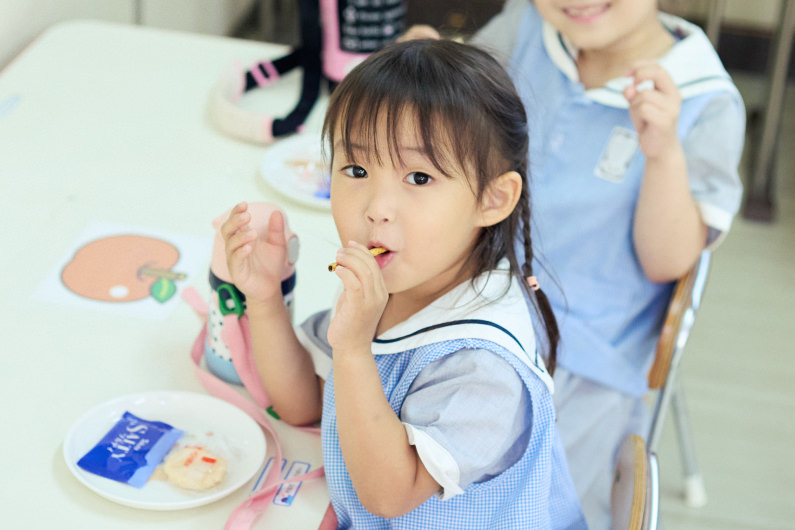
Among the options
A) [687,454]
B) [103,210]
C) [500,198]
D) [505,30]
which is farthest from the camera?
[687,454]

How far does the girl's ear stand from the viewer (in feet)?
2.54

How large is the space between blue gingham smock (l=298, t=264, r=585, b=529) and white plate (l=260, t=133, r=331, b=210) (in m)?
0.45

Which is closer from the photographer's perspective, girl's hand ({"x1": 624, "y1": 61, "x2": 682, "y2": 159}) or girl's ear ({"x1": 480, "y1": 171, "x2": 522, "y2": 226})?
girl's ear ({"x1": 480, "y1": 171, "x2": 522, "y2": 226})

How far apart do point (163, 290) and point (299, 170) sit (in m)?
0.34

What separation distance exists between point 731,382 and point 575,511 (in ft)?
4.48

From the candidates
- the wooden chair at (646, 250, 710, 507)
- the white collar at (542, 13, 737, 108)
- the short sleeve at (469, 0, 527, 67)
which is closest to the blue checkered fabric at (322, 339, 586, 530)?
the wooden chair at (646, 250, 710, 507)

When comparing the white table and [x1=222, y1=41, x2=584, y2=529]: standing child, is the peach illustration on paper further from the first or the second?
[x1=222, y1=41, x2=584, y2=529]: standing child

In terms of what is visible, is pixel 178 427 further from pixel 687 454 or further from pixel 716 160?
pixel 687 454

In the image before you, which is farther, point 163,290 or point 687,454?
point 687,454

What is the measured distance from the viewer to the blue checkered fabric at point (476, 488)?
0.76 metres

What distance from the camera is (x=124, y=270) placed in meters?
1.05

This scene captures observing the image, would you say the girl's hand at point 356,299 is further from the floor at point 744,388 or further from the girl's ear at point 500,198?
the floor at point 744,388

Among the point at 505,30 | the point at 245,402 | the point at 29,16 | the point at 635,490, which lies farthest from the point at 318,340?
the point at 29,16

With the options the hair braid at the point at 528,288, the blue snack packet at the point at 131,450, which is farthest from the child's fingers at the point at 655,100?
the blue snack packet at the point at 131,450
